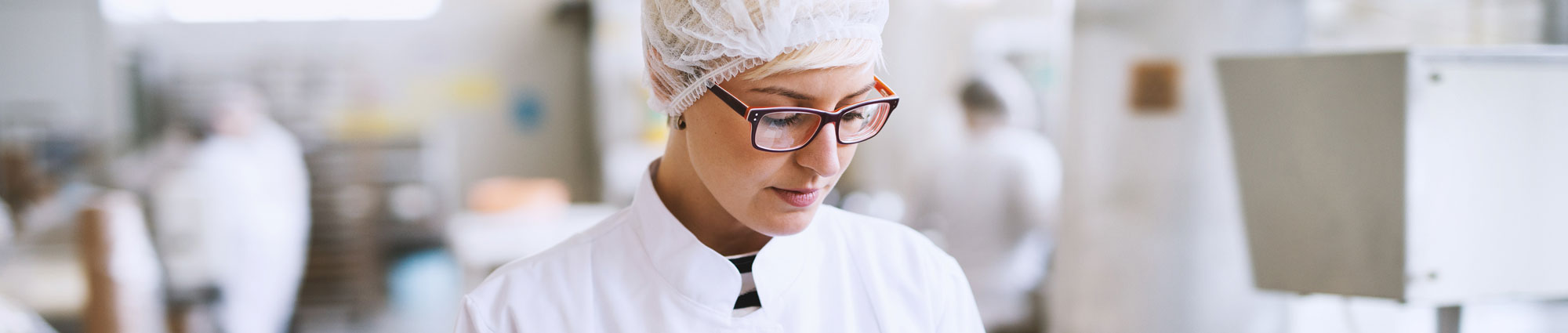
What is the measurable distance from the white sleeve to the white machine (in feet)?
4.51

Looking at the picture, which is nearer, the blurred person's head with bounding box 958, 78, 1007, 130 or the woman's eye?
the woman's eye

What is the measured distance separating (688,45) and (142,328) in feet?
7.28

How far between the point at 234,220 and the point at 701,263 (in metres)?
3.90

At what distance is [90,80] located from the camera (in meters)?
5.55

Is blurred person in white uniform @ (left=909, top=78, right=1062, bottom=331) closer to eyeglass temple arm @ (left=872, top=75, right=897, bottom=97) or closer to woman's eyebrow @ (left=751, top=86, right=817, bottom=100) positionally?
eyeglass temple arm @ (left=872, top=75, right=897, bottom=97)

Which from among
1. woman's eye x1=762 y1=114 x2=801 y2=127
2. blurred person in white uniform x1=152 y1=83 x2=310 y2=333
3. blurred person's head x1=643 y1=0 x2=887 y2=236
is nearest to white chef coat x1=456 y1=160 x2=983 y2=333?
blurred person's head x1=643 y1=0 x2=887 y2=236

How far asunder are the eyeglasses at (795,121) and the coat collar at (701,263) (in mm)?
201

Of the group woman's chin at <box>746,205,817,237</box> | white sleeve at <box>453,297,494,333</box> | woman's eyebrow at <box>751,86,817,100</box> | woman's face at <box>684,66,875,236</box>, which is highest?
woman's eyebrow at <box>751,86,817,100</box>

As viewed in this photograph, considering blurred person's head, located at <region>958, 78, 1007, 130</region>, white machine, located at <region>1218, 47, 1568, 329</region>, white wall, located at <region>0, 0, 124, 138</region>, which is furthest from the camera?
white wall, located at <region>0, 0, 124, 138</region>

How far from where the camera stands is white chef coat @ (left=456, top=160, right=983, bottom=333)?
3.47ft

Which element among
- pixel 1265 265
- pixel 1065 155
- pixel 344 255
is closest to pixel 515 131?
pixel 344 255

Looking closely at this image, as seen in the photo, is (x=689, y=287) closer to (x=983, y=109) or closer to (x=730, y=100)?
(x=730, y=100)

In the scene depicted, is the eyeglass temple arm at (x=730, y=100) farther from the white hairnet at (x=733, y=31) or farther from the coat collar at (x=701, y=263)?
the coat collar at (x=701, y=263)

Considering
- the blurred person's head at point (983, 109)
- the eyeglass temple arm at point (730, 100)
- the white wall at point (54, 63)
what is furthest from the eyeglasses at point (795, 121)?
the white wall at point (54, 63)
